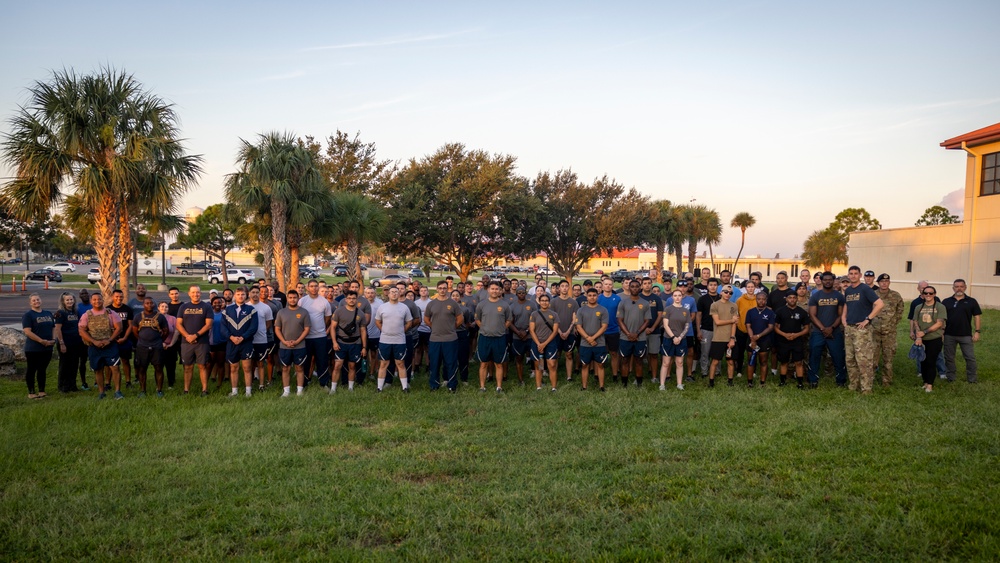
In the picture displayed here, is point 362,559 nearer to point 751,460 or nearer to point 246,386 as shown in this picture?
point 751,460

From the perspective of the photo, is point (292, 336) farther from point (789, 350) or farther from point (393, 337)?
point (789, 350)

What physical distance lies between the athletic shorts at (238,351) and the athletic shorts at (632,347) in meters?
6.25

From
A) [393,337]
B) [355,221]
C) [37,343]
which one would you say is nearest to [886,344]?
[393,337]

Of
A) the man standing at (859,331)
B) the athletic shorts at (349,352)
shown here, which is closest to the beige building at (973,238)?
the man standing at (859,331)

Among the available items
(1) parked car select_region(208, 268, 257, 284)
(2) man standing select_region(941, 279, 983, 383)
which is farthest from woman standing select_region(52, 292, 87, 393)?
(1) parked car select_region(208, 268, 257, 284)

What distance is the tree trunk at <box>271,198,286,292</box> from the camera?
20625 millimetres

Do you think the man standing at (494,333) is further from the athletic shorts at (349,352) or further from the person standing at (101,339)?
the person standing at (101,339)

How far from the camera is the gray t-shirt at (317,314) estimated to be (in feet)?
33.7

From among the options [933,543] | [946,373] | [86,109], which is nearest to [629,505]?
[933,543]

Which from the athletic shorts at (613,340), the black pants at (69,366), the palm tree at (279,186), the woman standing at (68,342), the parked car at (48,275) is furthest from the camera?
the parked car at (48,275)

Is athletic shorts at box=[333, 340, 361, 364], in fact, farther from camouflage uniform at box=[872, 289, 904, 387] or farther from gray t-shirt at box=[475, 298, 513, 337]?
camouflage uniform at box=[872, 289, 904, 387]

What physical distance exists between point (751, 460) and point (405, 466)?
11.6 feet

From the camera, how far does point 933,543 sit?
14.4 ft

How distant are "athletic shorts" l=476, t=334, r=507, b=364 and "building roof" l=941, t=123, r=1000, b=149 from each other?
24996mm
